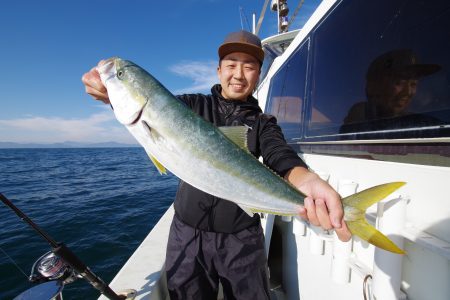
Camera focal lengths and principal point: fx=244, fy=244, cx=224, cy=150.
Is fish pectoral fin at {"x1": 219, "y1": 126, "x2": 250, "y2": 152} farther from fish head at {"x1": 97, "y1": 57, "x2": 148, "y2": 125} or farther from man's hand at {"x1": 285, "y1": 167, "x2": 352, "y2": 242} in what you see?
fish head at {"x1": 97, "y1": 57, "x2": 148, "y2": 125}

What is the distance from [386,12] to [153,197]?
1424cm

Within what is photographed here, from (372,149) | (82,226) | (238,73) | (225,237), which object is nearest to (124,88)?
(238,73)

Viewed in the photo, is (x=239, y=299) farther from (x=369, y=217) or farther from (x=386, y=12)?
(x=386, y=12)

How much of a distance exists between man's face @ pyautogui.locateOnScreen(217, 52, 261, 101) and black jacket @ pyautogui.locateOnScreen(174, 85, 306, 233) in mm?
127

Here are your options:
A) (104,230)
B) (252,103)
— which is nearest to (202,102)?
(252,103)

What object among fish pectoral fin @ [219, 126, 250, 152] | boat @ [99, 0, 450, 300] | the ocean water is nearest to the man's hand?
boat @ [99, 0, 450, 300]

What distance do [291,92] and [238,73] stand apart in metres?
1.74

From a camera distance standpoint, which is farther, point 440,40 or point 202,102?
point 202,102

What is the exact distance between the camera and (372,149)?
6.35 ft

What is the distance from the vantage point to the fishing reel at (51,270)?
1.95m

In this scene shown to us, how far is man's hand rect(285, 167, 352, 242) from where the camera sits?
1.60 m

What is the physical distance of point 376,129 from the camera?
75.6 inches

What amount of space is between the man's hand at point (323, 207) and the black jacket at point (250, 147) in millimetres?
458

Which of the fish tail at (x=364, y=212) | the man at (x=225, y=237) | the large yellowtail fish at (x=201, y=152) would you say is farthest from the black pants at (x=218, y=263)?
the fish tail at (x=364, y=212)
